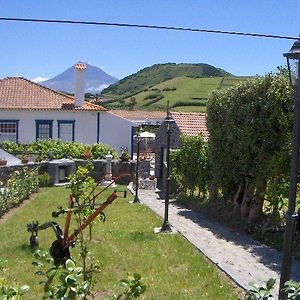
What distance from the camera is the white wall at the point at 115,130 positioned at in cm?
3200

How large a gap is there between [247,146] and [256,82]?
1542mm

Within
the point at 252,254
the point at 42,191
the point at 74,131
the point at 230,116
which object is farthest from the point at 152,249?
the point at 74,131

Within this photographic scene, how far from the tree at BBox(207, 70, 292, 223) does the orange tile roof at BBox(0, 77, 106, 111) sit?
17905mm

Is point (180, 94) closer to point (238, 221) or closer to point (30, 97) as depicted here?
point (30, 97)

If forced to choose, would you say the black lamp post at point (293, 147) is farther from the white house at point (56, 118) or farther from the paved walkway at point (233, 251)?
the white house at point (56, 118)

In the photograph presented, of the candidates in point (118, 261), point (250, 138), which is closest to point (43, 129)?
point (250, 138)

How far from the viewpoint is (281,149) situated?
11.3 metres

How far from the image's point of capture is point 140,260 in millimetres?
8797

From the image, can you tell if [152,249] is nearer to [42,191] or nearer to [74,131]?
[42,191]

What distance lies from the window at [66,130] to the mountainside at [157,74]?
318 ft

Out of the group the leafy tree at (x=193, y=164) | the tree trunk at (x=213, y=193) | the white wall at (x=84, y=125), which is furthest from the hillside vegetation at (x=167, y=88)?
the tree trunk at (x=213, y=193)

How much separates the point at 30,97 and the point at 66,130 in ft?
10.8

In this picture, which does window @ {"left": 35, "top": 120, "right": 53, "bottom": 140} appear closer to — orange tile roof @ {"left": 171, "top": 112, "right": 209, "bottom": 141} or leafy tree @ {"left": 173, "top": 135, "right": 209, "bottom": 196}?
orange tile roof @ {"left": 171, "top": 112, "right": 209, "bottom": 141}

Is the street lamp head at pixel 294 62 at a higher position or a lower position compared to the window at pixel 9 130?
higher
